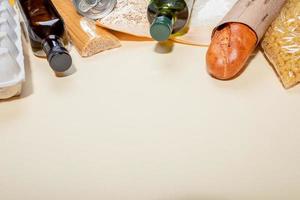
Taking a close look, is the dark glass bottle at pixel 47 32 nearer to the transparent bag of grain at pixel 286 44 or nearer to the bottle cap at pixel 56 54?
the bottle cap at pixel 56 54

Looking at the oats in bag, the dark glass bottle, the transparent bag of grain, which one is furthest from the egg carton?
the transparent bag of grain

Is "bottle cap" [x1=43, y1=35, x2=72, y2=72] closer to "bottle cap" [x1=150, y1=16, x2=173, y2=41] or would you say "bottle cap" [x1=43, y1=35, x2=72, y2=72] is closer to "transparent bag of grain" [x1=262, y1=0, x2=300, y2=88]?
"bottle cap" [x1=150, y1=16, x2=173, y2=41]

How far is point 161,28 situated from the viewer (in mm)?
629

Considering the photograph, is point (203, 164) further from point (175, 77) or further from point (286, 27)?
point (286, 27)

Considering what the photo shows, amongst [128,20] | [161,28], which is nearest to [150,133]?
[161,28]

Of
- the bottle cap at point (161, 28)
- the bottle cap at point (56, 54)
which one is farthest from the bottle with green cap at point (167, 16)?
the bottle cap at point (56, 54)

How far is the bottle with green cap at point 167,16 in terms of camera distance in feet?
2.08

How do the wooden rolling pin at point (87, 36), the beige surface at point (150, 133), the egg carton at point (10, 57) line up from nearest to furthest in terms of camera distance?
1. the beige surface at point (150, 133)
2. the egg carton at point (10, 57)
3. the wooden rolling pin at point (87, 36)

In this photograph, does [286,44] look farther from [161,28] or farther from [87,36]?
[87,36]

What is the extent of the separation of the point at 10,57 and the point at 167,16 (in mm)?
278

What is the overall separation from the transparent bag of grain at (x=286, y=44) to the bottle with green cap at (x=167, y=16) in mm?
161

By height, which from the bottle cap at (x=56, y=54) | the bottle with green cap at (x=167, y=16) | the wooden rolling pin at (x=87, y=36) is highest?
the bottle with green cap at (x=167, y=16)

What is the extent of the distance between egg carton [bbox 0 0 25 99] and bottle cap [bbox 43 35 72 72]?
0.05 meters

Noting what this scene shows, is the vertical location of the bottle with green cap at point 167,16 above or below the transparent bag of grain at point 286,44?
above
